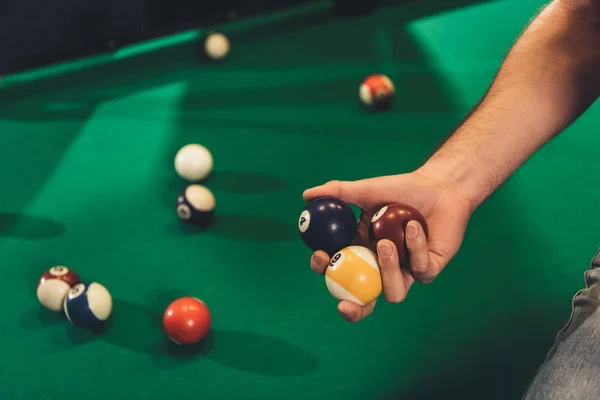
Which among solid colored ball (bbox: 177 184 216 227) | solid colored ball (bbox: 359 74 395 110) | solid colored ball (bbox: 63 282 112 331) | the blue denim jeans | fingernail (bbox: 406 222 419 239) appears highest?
solid colored ball (bbox: 359 74 395 110)

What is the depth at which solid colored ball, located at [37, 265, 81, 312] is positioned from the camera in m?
2.10

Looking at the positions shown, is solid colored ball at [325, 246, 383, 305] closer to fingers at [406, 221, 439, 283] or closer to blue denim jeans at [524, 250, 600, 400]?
fingers at [406, 221, 439, 283]

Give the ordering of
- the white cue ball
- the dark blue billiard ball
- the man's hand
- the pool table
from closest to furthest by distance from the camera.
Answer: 1. the man's hand
2. the dark blue billiard ball
3. the pool table
4. the white cue ball

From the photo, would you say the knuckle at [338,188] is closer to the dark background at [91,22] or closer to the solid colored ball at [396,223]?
the solid colored ball at [396,223]

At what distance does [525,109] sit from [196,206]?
1.26 meters

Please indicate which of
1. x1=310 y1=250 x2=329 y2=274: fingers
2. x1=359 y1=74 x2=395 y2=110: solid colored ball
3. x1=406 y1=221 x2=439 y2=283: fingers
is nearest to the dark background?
x1=359 y1=74 x2=395 y2=110: solid colored ball

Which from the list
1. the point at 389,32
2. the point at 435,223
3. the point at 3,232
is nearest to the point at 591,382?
the point at 435,223

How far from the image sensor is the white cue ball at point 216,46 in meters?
3.61

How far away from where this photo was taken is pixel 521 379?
6.02 ft

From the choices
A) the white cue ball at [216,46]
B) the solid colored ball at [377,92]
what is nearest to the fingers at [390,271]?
the solid colored ball at [377,92]

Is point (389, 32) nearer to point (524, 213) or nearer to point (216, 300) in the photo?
point (524, 213)

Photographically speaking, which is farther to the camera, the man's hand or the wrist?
the wrist

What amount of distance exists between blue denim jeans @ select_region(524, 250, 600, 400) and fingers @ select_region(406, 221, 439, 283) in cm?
33

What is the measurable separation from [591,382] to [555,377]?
0.07 m
